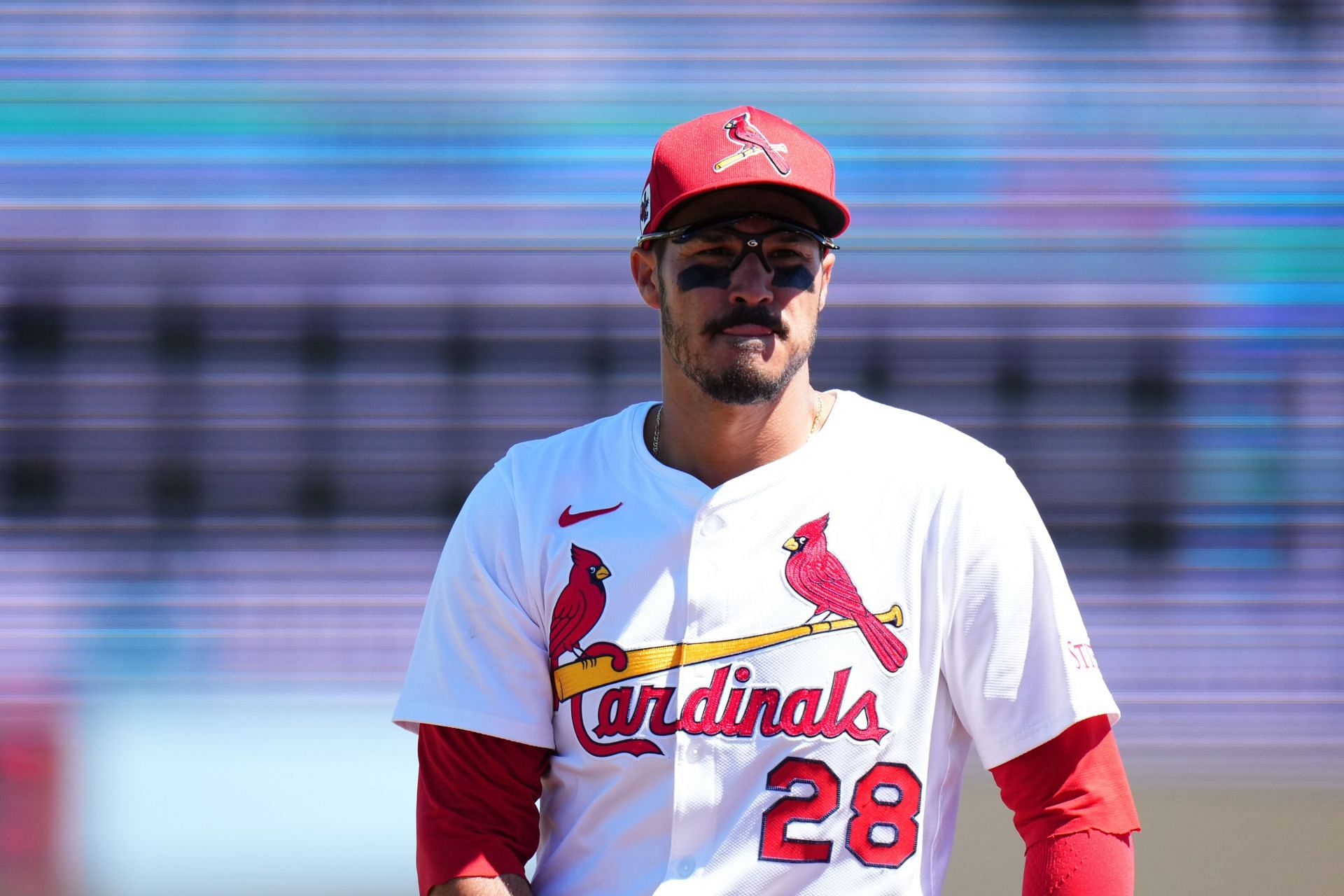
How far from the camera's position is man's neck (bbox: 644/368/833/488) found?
5.59 ft

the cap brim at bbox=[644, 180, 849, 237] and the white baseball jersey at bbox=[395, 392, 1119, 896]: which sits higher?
the cap brim at bbox=[644, 180, 849, 237]

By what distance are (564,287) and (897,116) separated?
806 millimetres

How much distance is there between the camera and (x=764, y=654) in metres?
1.58

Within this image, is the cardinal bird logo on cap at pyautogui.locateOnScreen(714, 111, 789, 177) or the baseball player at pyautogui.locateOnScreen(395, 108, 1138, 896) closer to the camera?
the baseball player at pyautogui.locateOnScreen(395, 108, 1138, 896)

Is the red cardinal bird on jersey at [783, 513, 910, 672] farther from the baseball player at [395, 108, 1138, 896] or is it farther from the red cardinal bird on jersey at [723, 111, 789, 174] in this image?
the red cardinal bird on jersey at [723, 111, 789, 174]

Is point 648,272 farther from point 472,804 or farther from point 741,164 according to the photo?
point 472,804

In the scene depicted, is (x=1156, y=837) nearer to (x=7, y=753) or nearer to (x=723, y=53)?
(x=723, y=53)

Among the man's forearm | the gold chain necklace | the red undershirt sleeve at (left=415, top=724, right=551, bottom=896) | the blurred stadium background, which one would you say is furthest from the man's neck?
the blurred stadium background

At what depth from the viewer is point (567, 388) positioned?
278 centimetres

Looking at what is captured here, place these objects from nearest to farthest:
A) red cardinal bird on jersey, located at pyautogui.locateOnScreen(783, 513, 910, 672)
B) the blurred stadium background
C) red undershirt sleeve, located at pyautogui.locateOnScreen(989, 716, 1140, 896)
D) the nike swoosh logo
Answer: red undershirt sleeve, located at pyautogui.locateOnScreen(989, 716, 1140, 896), red cardinal bird on jersey, located at pyautogui.locateOnScreen(783, 513, 910, 672), the nike swoosh logo, the blurred stadium background

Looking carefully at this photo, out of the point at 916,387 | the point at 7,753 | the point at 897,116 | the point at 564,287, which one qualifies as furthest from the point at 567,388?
the point at 7,753

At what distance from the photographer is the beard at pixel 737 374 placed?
164 cm

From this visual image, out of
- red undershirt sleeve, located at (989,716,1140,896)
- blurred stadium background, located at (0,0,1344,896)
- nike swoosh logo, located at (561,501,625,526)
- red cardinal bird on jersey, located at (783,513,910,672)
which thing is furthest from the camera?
blurred stadium background, located at (0,0,1344,896)

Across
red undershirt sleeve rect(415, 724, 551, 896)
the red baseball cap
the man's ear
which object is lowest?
red undershirt sleeve rect(415, 724, 551, 896)
